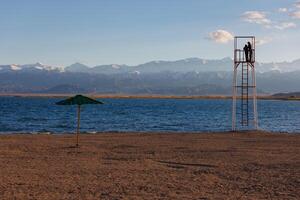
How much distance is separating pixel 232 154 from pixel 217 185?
7.37 m

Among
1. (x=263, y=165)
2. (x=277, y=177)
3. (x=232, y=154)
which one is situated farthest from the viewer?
(x=232, y=154)

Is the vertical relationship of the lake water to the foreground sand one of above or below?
below

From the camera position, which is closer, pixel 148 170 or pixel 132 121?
pixel 148 170

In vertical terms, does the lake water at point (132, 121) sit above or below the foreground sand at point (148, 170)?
below

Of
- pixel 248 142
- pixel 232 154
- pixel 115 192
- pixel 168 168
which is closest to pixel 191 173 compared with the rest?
pixel 168 168

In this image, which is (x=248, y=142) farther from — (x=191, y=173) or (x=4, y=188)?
(x=4, y=188)

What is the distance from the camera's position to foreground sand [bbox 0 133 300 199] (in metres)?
13.4

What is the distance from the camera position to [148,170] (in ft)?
55.9

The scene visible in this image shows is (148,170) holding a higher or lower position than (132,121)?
higher

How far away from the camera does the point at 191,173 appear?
1650 centimetres

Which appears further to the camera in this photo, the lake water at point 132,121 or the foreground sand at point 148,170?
the lake water at point 132,121

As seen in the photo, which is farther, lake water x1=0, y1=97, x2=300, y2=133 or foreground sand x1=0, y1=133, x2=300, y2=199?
lake water x1=0, y1=97, x2=300, y2=133

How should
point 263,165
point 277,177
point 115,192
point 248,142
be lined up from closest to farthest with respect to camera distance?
point 115,192 → point 277,177 → point 263,165 → point 248,142

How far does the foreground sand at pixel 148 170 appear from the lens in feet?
44.0
